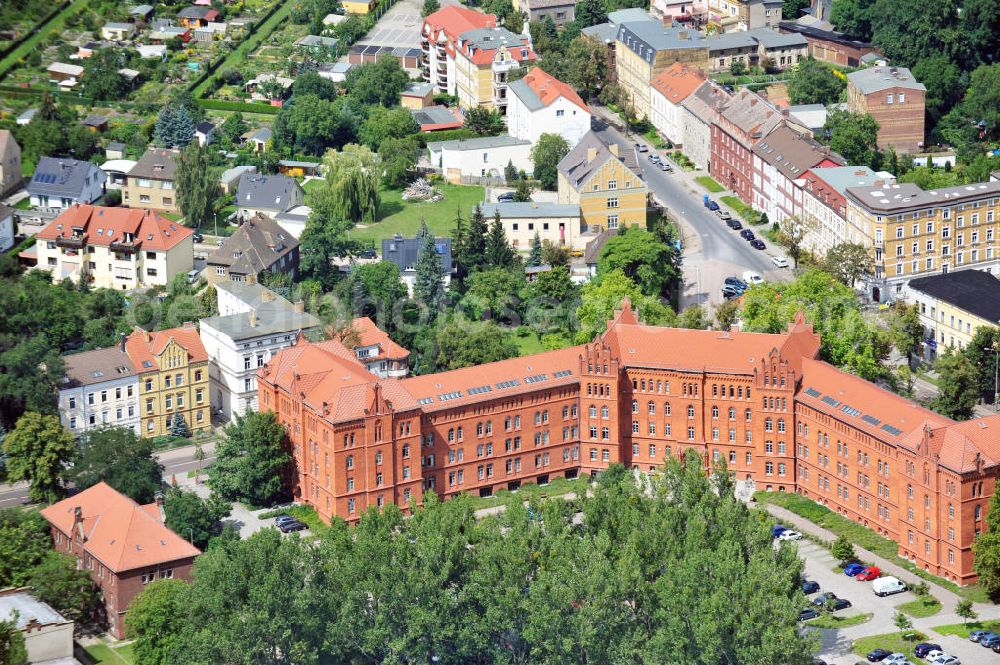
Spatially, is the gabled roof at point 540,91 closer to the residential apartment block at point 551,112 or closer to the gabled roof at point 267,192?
the residential apartment block at point 551,112

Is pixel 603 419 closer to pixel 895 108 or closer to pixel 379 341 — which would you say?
pixel 379 341

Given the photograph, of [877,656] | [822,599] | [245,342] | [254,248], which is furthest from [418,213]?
[877,656]

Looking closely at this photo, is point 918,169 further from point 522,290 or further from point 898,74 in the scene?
point 522,290

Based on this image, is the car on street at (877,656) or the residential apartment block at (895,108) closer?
the car on street at (877,656)

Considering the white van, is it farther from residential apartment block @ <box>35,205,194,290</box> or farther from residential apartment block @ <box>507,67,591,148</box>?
residential apartment block @ <box>507,67,591,148</box>

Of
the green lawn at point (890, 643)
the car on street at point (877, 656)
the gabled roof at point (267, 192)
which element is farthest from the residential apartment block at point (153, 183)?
the car on street at point (877, 656)

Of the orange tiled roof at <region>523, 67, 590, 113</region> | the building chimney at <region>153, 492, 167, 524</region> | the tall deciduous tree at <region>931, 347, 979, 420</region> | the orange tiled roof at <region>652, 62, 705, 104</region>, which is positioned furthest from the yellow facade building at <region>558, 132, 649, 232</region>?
the building chimney at <region>153, 492, 167, 524</region>
